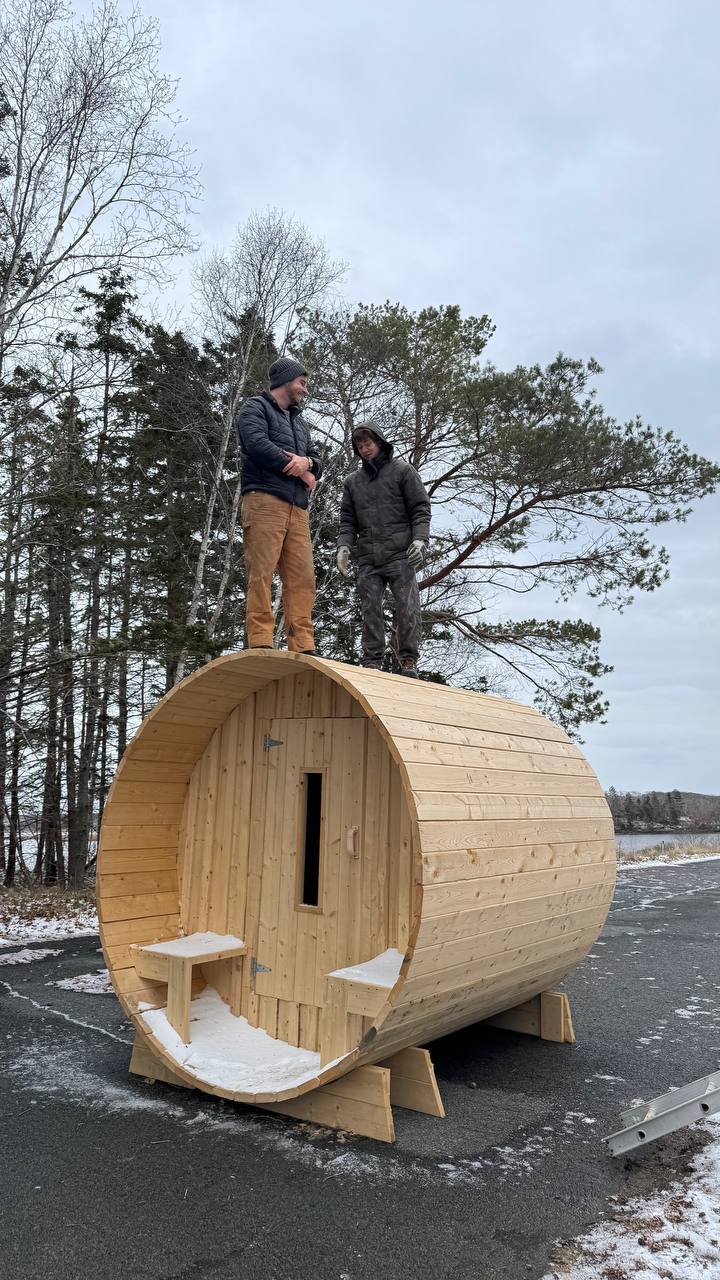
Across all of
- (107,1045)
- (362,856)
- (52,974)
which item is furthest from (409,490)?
(52,974)

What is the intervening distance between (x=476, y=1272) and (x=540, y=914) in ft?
7.61

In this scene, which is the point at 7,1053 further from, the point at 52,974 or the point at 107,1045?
the point at 52,974

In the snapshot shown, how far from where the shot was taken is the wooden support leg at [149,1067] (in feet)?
16.7

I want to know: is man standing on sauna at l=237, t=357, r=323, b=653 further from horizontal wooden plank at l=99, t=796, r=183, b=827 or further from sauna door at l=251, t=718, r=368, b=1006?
horizontal wooden plank at l=99, t=796, r=183, b=827

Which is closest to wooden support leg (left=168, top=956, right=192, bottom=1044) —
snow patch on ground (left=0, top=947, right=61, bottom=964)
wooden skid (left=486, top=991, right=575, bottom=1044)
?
wooden skid (left=486, top=991, right=575, bottom=1044)

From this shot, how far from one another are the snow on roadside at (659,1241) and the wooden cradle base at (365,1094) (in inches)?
46.6

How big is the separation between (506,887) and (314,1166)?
64.7 inches

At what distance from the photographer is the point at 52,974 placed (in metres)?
7.96

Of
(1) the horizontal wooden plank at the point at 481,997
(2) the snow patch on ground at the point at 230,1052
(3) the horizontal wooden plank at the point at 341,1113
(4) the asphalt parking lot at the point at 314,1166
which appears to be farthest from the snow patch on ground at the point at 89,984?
(1) the horizontal wooden plank at the point at 481,997

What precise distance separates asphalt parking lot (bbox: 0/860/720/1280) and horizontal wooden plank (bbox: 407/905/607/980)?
2.81 feet

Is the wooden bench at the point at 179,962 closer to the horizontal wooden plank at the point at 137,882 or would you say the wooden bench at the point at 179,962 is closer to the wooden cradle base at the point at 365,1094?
the wooden cradle base at the point at 365,1094

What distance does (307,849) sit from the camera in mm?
5410

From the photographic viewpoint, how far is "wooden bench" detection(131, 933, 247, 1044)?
16.4 feet

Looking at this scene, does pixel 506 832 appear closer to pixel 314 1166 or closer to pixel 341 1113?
pixel 341 1113
